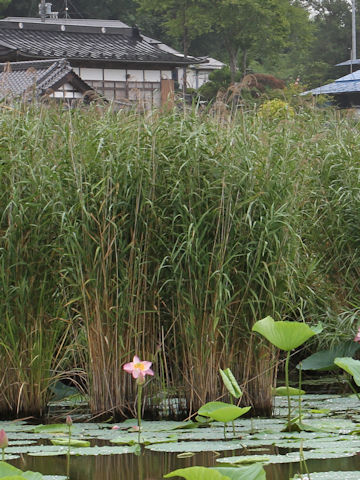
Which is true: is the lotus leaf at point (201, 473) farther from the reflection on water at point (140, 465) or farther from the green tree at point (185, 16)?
the green tree at point (185, 16)

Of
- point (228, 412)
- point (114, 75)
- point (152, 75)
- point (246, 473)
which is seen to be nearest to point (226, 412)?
point (228, 412)

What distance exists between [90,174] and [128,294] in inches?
26.1

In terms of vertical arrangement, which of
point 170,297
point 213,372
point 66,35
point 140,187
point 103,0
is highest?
point 103,0

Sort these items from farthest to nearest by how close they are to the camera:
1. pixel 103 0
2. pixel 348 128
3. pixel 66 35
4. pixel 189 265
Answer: pixel 103 0, pixel 66 35, pixel 348 128, pixel 189 265

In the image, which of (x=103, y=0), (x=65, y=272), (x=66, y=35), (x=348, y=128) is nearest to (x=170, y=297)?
(x=65, y=272)

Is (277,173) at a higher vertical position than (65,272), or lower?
higher

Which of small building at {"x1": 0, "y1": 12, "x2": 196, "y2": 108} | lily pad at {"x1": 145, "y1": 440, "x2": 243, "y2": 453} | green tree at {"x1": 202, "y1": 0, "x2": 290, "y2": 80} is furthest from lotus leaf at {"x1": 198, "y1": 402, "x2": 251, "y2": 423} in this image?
green tree at {"x1": 202, "y1": 0, "x2": 290, "y2": 80}

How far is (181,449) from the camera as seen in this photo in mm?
4070

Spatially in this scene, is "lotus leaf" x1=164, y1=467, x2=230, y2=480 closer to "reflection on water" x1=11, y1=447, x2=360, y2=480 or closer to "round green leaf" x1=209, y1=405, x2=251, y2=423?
"reflection on water" x1=11, y1=447, x2=360, y2=480

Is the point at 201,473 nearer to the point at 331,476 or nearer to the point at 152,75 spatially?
the point at 331,476

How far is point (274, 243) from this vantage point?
4.98 meters

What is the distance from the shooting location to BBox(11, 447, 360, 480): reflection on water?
12.8 feet

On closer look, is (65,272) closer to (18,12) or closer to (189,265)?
(189,265)

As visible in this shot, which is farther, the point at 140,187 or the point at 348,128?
the point at 348,128
